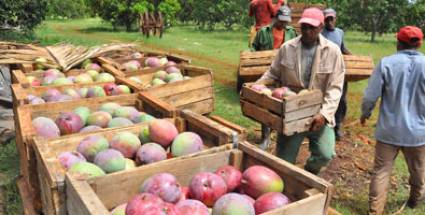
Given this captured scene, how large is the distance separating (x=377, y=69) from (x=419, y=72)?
0.38 meters

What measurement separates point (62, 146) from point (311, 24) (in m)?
2.35

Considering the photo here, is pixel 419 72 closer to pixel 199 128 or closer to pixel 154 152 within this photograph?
pixel 199 128

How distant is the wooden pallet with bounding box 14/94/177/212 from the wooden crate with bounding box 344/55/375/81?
4.10 m

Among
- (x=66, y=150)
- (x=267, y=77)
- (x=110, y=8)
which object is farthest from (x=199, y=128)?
(x=110, y=8)

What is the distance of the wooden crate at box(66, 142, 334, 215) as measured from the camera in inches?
73.9

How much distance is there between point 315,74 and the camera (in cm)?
399

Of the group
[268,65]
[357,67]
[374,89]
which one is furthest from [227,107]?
[374,89]

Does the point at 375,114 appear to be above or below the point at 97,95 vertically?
below

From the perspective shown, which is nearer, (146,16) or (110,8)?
(146,16)

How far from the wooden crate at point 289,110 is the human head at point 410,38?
98 centimetres

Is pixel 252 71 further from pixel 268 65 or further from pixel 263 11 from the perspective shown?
pixel 263 11

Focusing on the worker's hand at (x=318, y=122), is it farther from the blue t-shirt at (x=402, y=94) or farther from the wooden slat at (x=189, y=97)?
the wooden slat at (x=189, y=97)

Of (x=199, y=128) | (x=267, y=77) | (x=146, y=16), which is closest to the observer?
(x=199, y=128)

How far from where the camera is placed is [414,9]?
82.5 ft
